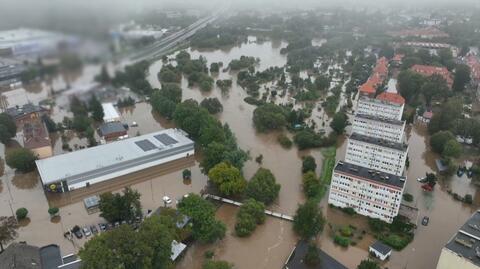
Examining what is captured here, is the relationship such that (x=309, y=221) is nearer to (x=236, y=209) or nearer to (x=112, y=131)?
(x=236, y=209)

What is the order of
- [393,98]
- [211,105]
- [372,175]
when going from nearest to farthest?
1. [372,175]
2. [393,98]
3. [211,105]

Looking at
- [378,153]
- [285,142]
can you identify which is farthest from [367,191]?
[285,142]

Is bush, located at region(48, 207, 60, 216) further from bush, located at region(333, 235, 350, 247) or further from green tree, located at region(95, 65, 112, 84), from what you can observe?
bush, located at region(333, 235, 350, 247)

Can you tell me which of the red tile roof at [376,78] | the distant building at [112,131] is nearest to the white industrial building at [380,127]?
the red tile roof at [376,78]

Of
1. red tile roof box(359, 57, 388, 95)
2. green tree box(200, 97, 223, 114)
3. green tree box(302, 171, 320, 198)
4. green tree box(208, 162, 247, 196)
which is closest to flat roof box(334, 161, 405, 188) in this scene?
green tree box(302, 171, 320, 198)

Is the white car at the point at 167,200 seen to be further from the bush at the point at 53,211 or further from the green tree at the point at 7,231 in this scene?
the green tree at the point at 7,231
